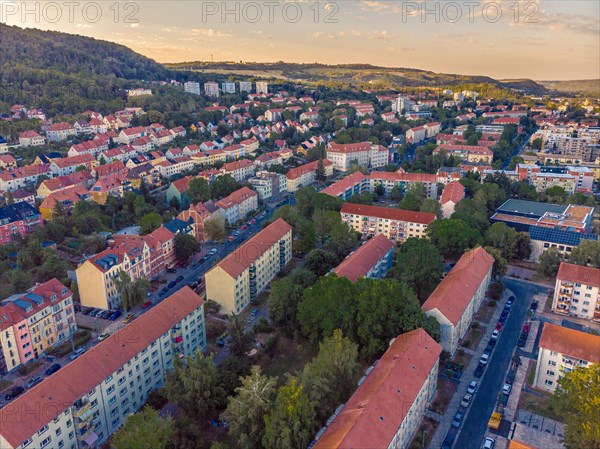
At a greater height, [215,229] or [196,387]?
[215,229]

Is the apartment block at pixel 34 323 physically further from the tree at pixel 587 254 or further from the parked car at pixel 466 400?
the tree at pixel 587 254

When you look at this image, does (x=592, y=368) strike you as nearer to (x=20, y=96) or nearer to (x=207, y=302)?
(x=207, y=302)

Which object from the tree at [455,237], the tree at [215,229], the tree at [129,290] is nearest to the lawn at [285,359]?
the tree at [129,290]

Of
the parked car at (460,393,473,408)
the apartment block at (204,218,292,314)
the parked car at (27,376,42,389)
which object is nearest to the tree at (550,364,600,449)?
the parked car at (460,393,473,408)

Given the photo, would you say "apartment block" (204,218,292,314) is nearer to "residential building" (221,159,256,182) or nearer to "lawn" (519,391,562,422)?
"lawn" (519,391,562,422)

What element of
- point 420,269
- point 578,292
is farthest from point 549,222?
point 420,269

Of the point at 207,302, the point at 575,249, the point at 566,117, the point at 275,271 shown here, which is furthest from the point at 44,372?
the point at 566,117

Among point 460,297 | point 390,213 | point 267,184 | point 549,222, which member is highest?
point 267,184

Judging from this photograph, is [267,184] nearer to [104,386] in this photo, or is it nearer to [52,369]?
[52,369]
